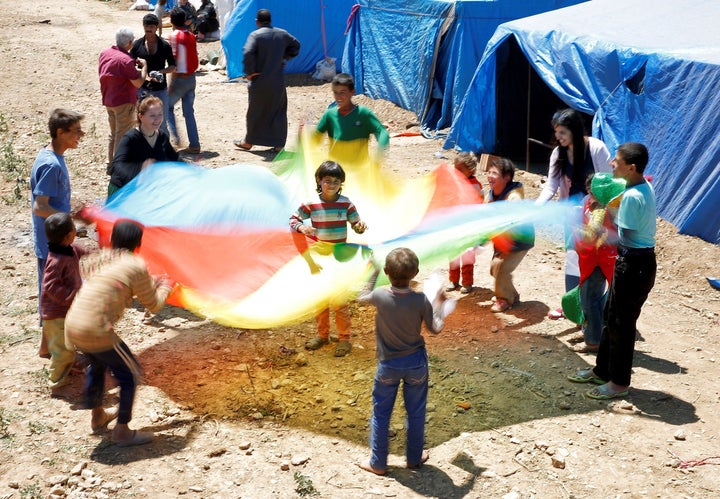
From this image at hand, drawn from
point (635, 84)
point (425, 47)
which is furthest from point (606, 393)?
point (425, 47)

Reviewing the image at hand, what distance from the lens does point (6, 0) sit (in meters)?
27.2

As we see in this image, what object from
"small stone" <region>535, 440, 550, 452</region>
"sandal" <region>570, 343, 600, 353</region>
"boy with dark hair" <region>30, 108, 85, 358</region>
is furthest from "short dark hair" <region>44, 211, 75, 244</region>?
"sandal" <region>570, 343, 600, 353</region>

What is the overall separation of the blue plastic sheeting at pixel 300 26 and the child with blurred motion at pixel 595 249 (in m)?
12.1

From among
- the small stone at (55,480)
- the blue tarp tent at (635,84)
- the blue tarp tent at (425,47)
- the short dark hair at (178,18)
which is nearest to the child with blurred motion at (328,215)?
the small stone at (55,480)

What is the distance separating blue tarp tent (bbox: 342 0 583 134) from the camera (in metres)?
12.7

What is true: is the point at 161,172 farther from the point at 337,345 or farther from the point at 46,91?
the point at 46,91

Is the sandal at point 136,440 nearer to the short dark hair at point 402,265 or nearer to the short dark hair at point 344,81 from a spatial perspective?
the short dark hair at point 402,265

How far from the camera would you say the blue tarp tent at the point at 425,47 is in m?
12.7

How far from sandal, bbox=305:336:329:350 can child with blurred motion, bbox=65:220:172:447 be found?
1.59 metres

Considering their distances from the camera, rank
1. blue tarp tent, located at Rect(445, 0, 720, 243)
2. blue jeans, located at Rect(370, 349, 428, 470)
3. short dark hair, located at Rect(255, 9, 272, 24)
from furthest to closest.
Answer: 1. short dark hair, located at Rect(255, 9, 272, 24)
2. blue tarp tent, located at Rect(445, 0, 720, 243)
3. blue jeans, located at Rect(370, 349, 428, 470)

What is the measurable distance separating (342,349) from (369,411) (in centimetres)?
83

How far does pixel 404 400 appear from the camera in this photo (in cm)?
480

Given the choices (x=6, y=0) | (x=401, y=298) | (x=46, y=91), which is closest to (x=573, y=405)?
(x=401, y=298)

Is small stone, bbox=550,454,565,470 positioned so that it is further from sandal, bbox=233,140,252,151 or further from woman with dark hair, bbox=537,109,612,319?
sandal, bbox=233,140,252,151
